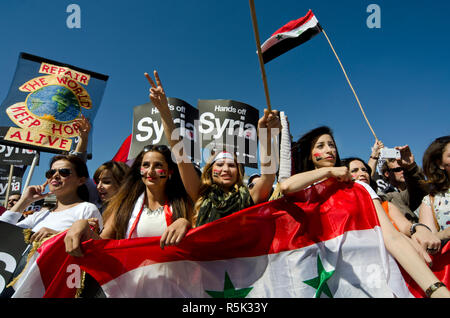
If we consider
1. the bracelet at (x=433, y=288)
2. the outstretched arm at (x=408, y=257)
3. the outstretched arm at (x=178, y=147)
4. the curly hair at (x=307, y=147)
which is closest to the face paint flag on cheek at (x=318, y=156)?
the curly hair at (x=307, y=147)

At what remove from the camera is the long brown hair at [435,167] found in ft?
9.27

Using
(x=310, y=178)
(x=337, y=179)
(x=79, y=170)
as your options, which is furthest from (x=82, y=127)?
(x=337, y=179)

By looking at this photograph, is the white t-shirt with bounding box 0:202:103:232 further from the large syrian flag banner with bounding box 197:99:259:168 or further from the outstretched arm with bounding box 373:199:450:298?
the large syrian flag banner with bounding box 197:99:259:168

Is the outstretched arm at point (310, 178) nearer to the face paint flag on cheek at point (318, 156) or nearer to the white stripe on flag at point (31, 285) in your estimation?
the face paint flag on cheek at point (318, 156)

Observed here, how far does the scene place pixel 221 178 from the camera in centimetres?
272

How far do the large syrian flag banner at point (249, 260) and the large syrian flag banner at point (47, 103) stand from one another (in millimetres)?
2963

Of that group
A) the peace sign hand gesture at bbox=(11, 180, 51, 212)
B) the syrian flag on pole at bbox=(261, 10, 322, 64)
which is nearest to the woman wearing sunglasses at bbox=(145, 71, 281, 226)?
the syrian flag on pole at bbox=(261, 10, 322, 64)

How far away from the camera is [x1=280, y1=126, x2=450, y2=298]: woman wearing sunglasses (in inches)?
77.2

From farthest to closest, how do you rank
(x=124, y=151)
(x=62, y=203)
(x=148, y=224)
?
1. (x=124, y=151)
2. (x=62, y=203)
3. (x=148, y=224)

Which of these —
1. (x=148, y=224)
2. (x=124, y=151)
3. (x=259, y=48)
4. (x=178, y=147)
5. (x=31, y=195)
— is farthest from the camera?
(x=124, y=151)

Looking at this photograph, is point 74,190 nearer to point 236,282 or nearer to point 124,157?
point 236,282

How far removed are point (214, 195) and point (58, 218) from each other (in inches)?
63.6

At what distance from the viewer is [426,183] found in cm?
295

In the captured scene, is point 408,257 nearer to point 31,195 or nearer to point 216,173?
point 216,173
